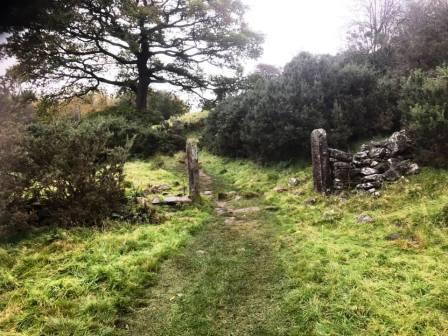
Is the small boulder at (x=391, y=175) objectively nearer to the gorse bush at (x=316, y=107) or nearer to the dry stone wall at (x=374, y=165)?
the dry stone wall at (x=374, y=165)

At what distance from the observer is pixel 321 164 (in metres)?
10.9

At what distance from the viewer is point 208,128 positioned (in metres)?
22.7

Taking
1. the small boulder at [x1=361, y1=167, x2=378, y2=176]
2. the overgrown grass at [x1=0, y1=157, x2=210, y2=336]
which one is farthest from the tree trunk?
the small boulder at [x1=361, y1=167, x2=378, y2=176]

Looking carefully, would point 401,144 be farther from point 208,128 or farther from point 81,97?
point 81,97

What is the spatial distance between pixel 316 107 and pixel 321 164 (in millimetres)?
3925

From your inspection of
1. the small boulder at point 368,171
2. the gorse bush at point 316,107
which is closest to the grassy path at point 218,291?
the small boulder at point 368,171

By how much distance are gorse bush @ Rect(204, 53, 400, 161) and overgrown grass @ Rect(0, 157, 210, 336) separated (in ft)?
21.7

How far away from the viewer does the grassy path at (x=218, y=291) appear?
5.09 metres

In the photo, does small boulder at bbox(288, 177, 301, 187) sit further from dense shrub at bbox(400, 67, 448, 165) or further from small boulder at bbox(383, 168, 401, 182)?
dense shrub at bbox(400, 67, 448, 165)

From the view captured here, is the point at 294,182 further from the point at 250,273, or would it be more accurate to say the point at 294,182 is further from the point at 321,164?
the point at 250,273

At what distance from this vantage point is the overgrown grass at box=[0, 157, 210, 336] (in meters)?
5.04

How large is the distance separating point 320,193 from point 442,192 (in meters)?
3.31

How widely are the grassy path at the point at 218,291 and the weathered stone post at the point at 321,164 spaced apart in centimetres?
287

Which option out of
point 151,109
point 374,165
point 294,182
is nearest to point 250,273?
point 374,165
